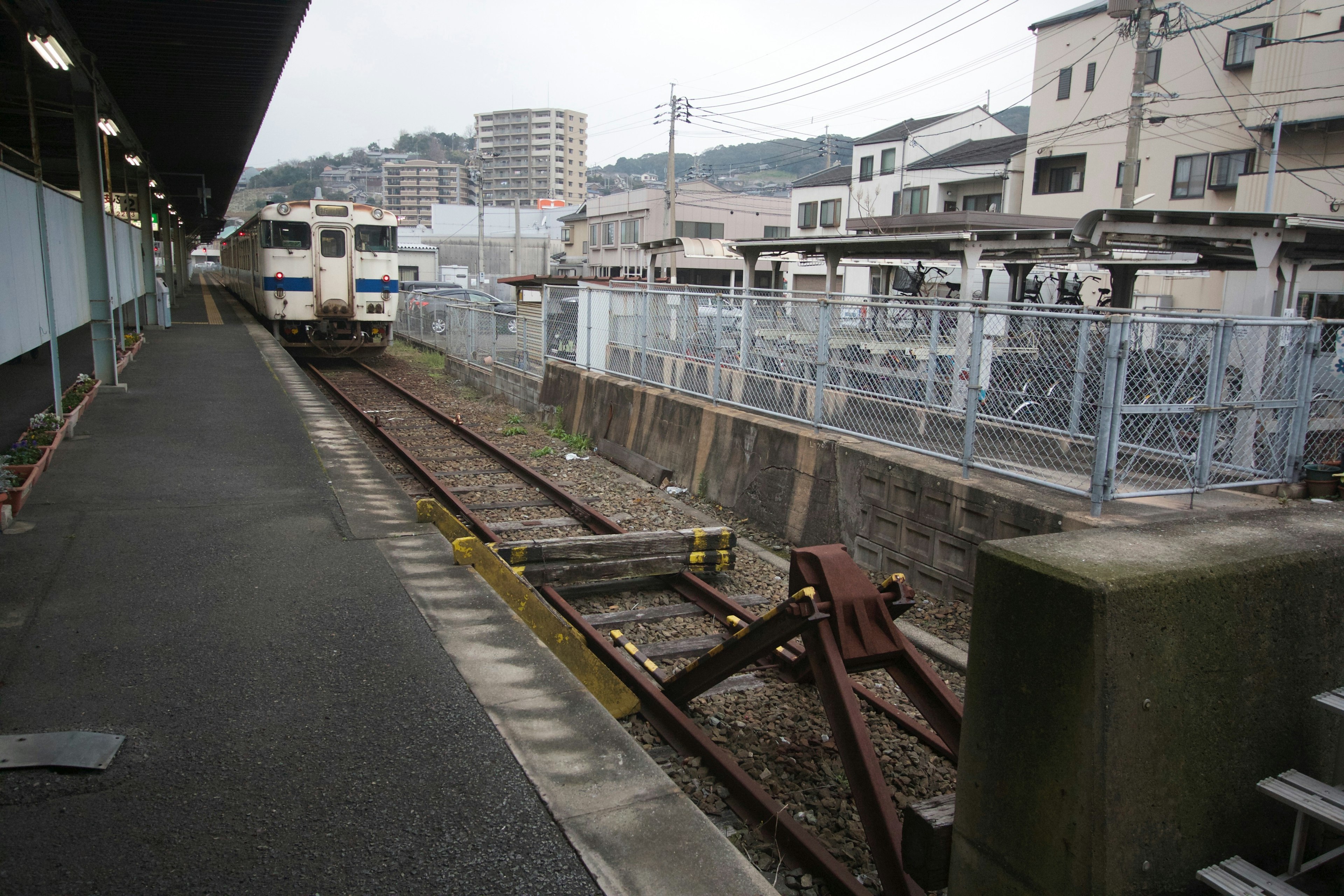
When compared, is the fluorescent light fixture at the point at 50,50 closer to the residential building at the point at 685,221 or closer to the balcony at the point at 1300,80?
the balcony at the point at 1300,80

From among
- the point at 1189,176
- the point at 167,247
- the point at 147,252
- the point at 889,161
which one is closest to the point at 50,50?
the point at 147,252

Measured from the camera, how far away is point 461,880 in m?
2.51

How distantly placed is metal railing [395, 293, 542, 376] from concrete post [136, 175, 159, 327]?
20.6 feet

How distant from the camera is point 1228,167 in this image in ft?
84.6

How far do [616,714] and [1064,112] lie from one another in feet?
106

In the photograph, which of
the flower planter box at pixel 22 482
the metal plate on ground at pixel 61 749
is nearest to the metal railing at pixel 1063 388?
the metal plate on ground at pixel 61 749

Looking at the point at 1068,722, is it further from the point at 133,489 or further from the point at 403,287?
the point at 403,287

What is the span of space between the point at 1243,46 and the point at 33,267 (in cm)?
3009

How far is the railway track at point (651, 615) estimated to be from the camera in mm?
3436

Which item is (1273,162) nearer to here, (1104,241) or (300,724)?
(1104,241)

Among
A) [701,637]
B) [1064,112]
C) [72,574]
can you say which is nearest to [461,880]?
[701,637]

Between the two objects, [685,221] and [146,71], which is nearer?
[146,71]

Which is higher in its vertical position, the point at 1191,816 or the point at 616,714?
the point at 1191,816

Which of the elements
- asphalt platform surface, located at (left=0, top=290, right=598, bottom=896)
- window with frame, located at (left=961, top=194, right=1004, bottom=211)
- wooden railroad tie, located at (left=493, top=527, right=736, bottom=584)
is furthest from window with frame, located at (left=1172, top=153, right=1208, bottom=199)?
asphalt platform surface, located at (left=0, top=290, right=598, bottom=896)
